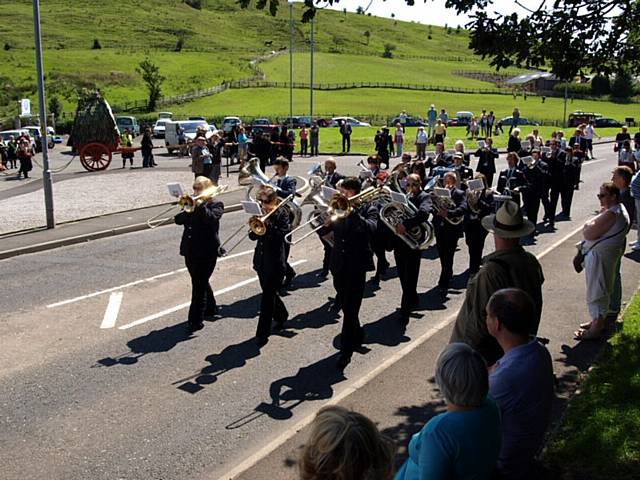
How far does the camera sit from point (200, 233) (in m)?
9.99

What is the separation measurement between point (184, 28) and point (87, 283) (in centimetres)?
15083

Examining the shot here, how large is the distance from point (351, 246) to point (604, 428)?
3.52m

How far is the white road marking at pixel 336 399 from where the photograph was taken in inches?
243

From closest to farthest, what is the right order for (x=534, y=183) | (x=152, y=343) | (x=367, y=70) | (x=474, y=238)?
(x=152, y=343), (x=474, y=238), (x=534, y=183), (x=367, y=70)

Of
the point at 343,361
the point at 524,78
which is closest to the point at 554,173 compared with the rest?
the point at 343,361

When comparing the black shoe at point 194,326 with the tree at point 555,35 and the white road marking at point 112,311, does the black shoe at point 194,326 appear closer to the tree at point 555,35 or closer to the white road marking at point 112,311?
the white road marking at point 112,311

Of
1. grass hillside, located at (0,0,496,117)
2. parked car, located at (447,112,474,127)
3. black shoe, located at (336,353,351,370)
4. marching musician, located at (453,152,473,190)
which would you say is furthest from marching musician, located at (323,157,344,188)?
grass hillside, located at (0,0,496,117)

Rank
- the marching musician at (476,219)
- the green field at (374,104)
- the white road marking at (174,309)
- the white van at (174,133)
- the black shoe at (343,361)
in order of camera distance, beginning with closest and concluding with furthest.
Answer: the black shoe at (343,361) < the white road marking at (174,309) < the marching musician at (476,219) < the white van at (174,133) < the green field at (374,104)

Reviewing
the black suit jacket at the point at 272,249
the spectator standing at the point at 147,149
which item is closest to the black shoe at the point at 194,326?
the black suit jacket at the point at 272,249

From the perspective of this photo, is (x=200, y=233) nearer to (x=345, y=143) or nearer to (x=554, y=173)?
(x=554, y=173)

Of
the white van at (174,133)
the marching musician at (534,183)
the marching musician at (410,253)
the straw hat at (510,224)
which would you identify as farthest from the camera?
the white van at (174,133)

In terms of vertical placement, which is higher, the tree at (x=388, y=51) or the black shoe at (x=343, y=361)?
the tree at (x=388, y=51)

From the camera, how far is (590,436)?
618cm

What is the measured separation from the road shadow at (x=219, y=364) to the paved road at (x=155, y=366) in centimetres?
2
